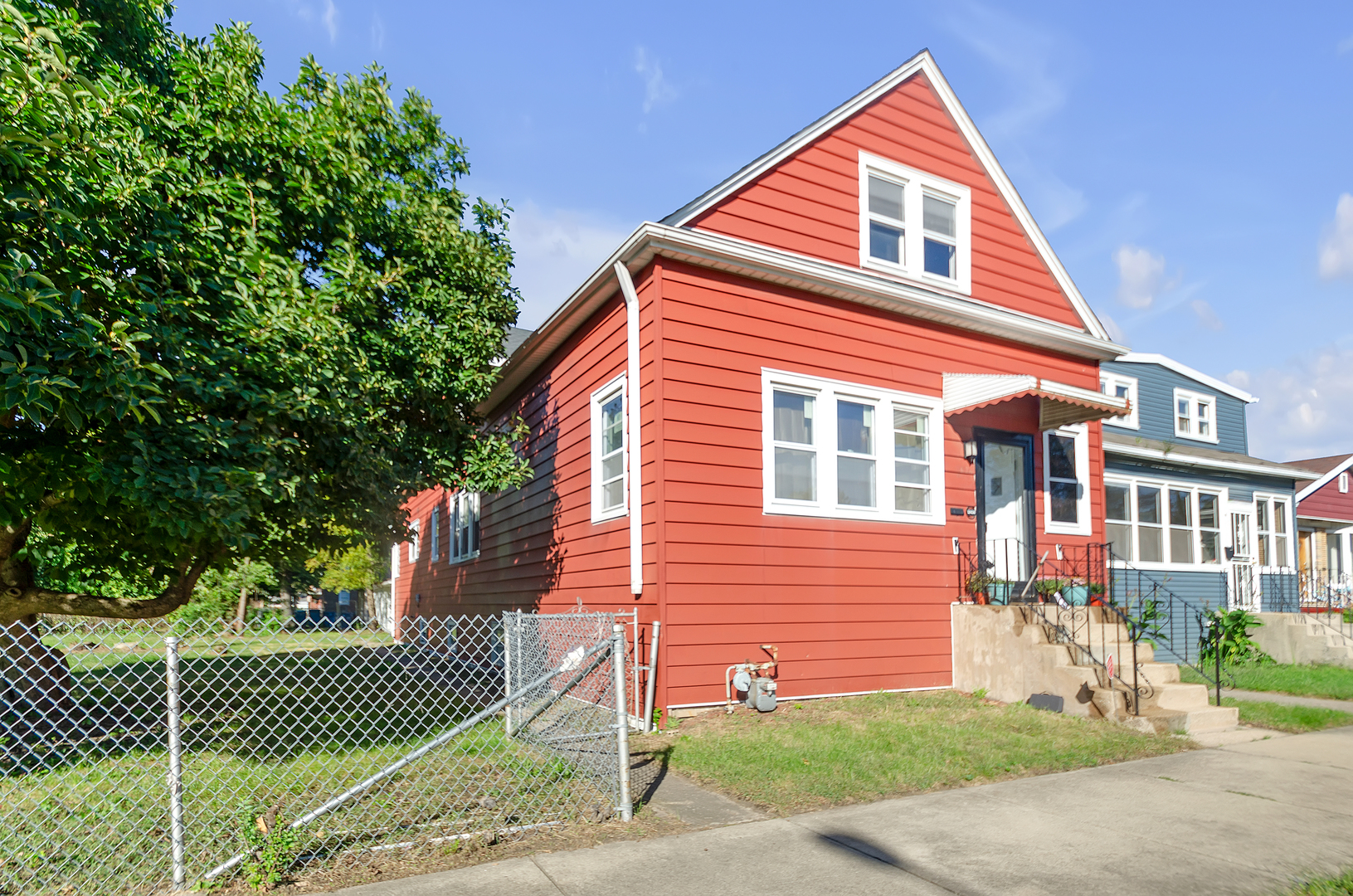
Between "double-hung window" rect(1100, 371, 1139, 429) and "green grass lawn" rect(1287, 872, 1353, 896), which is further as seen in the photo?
"double-hung window" rect(1100, 371, 1139, 429)

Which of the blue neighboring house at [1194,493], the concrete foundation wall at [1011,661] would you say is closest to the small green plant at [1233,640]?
the blue neighboring house at [1194,493]

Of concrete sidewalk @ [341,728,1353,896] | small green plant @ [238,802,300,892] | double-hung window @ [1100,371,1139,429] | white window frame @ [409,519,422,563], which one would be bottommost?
concrete sidewalk @ [341,728,1353,896]

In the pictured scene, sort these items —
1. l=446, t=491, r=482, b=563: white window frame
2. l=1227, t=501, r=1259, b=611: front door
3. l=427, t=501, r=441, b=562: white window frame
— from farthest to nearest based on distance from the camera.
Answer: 1. l=427, t=501, r=441, b=562: white window frame
2. l=1227, t=501, r=1259, b=611: front door
3. l=446, t=491, r=482, b=563: white window frame

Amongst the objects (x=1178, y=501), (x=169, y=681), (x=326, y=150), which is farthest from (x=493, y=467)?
(x=1178, y=501)

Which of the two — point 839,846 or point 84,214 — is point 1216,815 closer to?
point 839,846

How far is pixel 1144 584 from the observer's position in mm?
16812

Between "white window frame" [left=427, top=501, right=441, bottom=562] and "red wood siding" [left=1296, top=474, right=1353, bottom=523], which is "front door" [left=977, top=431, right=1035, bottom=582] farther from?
"red wood siding" [left=1296, top=474, right=1353, bottom=523]

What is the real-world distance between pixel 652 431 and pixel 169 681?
5.38m

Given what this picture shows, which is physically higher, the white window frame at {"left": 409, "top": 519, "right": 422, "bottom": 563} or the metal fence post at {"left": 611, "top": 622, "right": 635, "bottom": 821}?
the white window frame at {"left": 409, "top": 519, "right": 422, "bottom": 563}

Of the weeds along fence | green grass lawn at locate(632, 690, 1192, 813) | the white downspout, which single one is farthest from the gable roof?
the weeds along fence

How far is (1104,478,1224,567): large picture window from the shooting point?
16828 mm

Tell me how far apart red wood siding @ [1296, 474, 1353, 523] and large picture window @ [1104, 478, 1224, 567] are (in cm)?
794

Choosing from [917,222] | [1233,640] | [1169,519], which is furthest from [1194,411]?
[917,222]

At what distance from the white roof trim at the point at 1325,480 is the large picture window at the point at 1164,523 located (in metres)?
5.36
